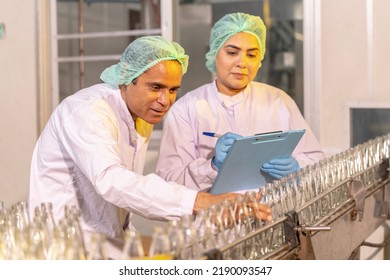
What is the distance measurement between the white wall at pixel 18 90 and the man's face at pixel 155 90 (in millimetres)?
976

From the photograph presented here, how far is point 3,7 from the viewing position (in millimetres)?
2424

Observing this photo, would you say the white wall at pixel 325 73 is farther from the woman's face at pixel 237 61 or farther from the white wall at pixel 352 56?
the woman's face at pixel 237 61

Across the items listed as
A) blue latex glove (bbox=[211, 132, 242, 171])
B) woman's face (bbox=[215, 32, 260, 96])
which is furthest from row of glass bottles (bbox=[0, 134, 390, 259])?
woman's face (bbox=[215, 32, 260, 96])

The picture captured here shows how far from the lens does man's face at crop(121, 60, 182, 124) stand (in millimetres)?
1562

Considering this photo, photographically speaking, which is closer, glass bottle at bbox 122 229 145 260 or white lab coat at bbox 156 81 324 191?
glass bottle at bbox 122 229 145 260

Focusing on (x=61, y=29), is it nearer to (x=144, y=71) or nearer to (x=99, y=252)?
(x=144, y=71)

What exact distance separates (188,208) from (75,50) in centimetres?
149

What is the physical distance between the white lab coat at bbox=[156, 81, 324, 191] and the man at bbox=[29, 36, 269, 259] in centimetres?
23

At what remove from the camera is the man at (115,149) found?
1366mm

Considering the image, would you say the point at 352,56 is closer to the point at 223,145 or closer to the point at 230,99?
the point at 230,99

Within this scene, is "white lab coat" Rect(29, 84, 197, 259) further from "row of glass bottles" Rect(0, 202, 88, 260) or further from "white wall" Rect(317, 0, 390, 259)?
"white wall" Rect(317, 0, 390, 259)

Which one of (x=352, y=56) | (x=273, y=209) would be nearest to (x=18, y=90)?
(x=352, y=56)

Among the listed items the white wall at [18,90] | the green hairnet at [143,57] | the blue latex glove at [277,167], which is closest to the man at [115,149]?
the green hairnet at [143,57]

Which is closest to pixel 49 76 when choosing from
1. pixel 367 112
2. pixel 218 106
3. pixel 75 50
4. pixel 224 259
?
pixel 75 50
